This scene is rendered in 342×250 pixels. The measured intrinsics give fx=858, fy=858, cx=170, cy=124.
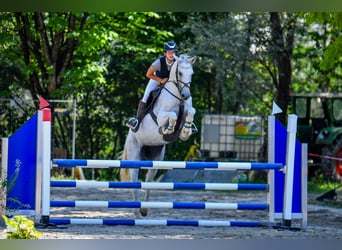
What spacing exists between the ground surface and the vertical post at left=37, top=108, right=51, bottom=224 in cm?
25

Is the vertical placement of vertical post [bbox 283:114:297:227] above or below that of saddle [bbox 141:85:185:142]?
below

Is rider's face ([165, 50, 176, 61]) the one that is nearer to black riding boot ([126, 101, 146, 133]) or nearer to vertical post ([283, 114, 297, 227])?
black riding boot ([126, 101, 146, 133])

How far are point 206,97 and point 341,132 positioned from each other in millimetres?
7168

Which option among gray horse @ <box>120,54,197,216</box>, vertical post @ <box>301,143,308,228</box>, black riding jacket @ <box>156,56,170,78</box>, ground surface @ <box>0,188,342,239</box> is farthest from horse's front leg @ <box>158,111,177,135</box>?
vertical post @ <box>301,143,308,228</box>

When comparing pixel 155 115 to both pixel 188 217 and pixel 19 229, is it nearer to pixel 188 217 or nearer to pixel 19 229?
pixel 188 217

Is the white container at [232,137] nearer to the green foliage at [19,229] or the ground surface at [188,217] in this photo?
the ground surface at [188,217]

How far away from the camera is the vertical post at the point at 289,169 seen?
913 centimetres

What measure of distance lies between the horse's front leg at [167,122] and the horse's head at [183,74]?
1.03 ft

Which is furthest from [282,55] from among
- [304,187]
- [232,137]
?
[304,187]

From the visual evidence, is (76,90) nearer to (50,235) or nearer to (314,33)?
(314,33)

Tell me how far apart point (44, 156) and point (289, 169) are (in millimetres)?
2600

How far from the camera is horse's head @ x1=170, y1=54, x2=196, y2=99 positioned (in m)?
9.54

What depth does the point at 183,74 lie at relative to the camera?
9.55 m
